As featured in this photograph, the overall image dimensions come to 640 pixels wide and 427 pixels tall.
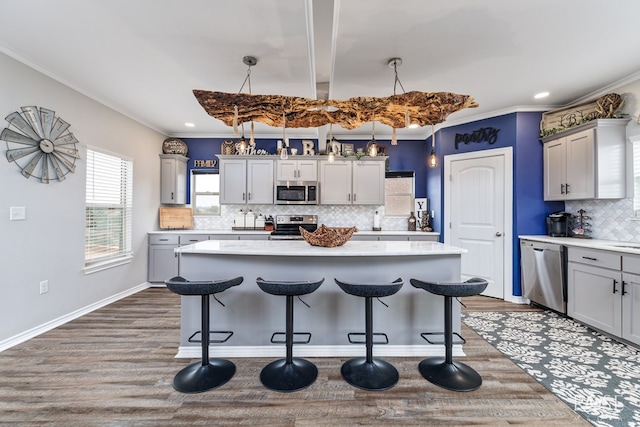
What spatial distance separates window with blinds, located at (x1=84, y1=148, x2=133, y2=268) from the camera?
136 inches

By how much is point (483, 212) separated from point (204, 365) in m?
4.16

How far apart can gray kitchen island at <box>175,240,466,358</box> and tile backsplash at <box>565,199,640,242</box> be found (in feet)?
7.73

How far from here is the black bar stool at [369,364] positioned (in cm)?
193

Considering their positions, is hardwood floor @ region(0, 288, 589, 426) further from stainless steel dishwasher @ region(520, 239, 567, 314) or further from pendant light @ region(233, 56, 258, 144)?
pendant light @ region(233, 56, 258, 144)

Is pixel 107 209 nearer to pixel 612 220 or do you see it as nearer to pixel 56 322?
pixel 56 322

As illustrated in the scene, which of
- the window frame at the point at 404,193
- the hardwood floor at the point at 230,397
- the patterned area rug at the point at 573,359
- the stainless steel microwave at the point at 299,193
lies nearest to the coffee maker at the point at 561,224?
the patterned area rug at the point at 573,359

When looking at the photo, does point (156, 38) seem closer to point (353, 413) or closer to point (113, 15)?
point (113, 15)

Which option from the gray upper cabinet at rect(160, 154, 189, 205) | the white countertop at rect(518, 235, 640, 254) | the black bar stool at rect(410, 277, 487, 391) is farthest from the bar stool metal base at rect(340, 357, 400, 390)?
the gray upper cabinet at rect(160, 154, 189, 205)

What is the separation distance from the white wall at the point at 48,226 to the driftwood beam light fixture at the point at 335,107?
198 centimetres

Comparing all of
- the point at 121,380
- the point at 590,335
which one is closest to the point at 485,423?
the point at 590,335

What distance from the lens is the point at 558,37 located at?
227 centimetres

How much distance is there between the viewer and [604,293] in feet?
8.79

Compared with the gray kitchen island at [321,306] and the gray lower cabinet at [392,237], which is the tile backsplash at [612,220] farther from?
the gray kitchen island at [321,306]

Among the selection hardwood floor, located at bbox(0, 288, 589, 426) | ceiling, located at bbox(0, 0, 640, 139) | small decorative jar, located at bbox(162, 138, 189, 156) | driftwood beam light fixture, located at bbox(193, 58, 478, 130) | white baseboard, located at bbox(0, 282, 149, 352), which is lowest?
hardwood floor, located at bbox(0, 288, 589, 426)
